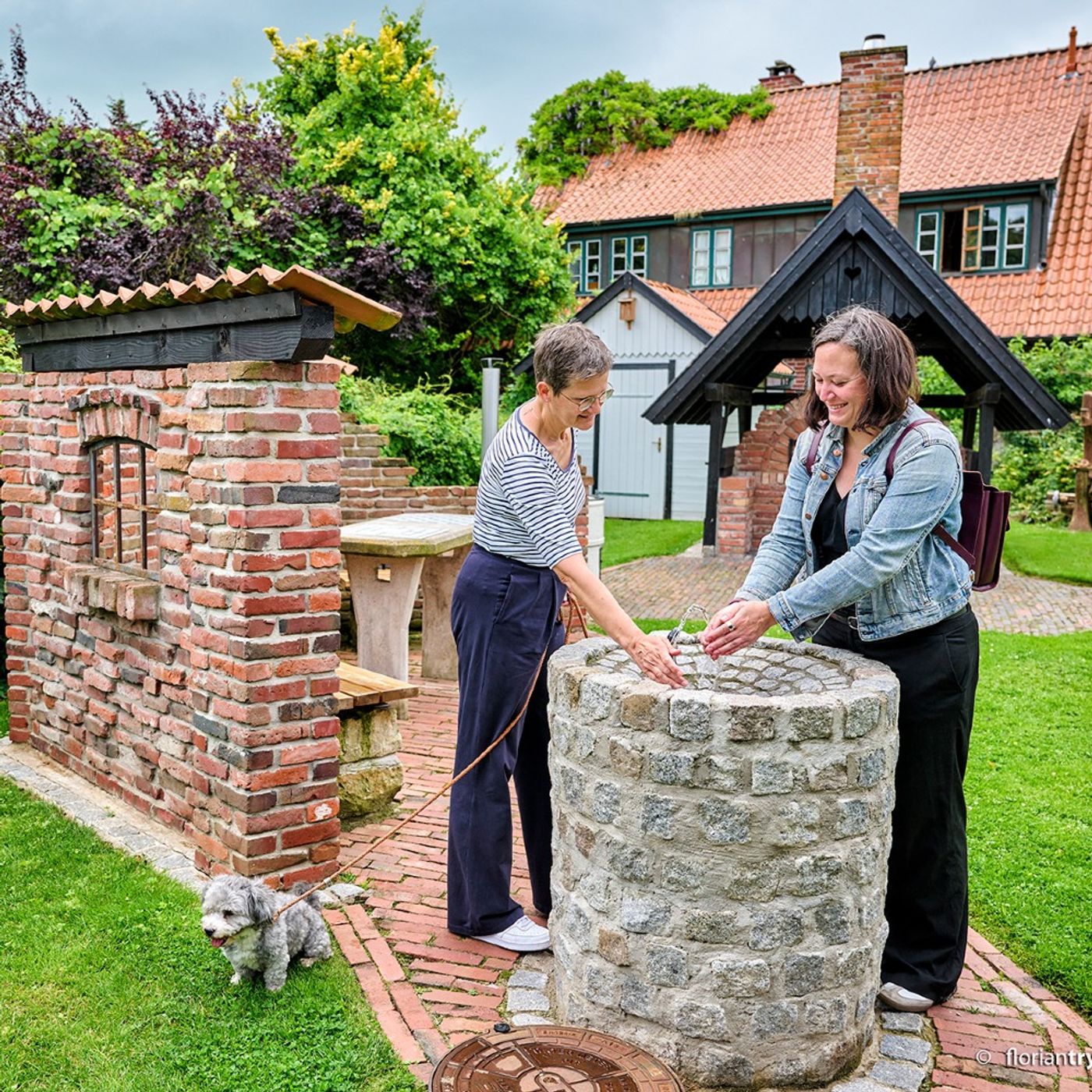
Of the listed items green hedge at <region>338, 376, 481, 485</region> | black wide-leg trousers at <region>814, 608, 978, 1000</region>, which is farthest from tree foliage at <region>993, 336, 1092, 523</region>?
black wide-leg trousers at <region>814, 608, 978, 1000</region>

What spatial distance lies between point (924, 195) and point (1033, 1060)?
1870cm

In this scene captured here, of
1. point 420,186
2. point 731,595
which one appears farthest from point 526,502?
point 420,186

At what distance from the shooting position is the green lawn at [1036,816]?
4016 millimetres

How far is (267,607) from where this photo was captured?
4.00m

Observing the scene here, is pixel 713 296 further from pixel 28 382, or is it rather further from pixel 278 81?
pixel 28 382

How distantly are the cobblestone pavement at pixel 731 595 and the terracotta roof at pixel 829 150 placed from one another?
10147 mm

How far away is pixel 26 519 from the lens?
19.0 feet

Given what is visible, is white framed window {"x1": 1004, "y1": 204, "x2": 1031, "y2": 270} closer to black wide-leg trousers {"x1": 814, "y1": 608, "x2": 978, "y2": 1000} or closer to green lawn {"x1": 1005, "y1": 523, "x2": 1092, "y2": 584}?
green lawn {"x1": 1005, "y1": 523, "x2": 1092, "y2": 584}

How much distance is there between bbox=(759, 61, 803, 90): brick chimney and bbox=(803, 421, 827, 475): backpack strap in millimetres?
23692

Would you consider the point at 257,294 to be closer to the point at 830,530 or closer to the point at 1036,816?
the point at 830,530

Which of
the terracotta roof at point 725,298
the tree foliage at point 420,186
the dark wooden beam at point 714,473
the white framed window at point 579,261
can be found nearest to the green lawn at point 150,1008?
the dark wooden beam at point 714,473

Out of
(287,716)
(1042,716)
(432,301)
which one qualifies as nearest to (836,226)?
(432,301)

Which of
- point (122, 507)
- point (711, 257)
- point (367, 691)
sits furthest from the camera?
point (711, 257)

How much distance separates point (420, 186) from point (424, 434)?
6025 mm
